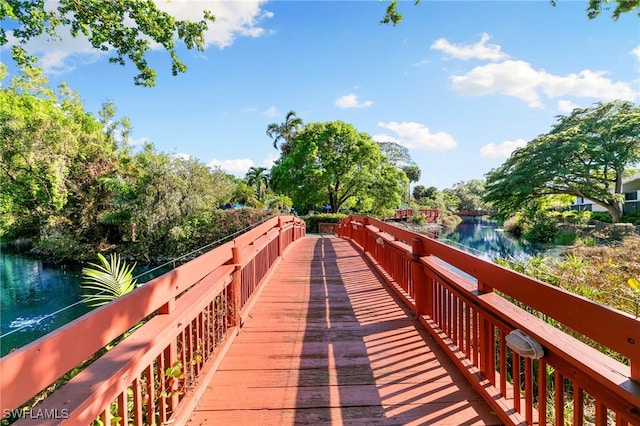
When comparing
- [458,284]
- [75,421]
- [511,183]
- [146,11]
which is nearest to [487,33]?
[146,11]

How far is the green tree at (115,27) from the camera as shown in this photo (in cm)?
711

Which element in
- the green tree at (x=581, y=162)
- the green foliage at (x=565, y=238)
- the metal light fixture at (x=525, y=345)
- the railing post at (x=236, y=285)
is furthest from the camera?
the green foliage at (x=565, y=238)

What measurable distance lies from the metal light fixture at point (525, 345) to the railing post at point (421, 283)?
1.85 meters

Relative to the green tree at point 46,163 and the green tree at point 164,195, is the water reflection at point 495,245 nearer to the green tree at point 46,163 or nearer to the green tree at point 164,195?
the green tree at point 164,195

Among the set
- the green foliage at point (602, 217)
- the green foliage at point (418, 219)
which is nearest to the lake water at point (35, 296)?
the green foliage at point (602, 217)

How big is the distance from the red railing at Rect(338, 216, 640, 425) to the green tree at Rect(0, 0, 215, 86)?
7.38 m

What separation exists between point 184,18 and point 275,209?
53.5 feet

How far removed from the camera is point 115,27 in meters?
Result: 7.38

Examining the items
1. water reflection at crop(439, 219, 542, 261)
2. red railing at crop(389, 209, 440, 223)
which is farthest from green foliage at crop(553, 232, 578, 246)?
red railing at crop(389, 209, 440, 223)

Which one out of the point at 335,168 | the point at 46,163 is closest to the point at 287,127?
the point at 335,168

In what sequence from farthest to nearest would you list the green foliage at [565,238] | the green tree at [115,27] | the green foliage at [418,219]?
the green foliage at [418,219] < the green foliage at [565,238] < the green tree at [115,27]

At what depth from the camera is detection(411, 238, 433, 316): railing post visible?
3.62 m

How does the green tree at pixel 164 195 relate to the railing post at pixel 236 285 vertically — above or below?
above

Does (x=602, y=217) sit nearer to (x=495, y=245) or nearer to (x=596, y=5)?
(x=495, y=245)
